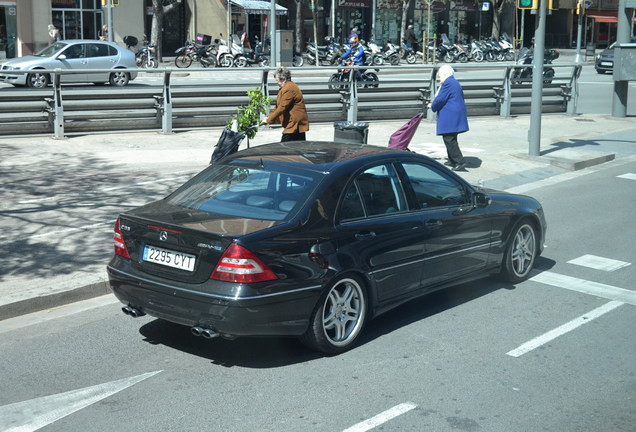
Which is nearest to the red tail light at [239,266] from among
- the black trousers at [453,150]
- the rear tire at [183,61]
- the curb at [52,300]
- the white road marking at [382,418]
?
the white road marking at [382,418]

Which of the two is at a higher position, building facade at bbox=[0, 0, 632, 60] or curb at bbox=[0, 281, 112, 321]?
building facade at bbox=[0, 0, 632, 60]

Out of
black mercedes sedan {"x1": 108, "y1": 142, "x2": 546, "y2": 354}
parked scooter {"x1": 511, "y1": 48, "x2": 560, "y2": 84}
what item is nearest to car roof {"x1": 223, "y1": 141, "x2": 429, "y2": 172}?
black mercedes sedan {"x1": 108, "y1": 142, "x2": 546, "y2": 354}

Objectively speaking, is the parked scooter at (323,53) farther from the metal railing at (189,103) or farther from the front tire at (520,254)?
the front tire at (520,254)

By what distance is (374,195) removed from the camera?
6742 mm

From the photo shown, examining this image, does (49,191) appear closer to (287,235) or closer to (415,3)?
(287,235)

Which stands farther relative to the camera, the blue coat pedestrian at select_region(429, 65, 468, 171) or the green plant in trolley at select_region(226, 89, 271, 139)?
the blue coat pedestrian at select_region(429, 65, 468, 171)

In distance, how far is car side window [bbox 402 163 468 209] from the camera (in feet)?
23.5

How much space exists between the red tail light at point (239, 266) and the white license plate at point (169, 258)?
10.1 inches

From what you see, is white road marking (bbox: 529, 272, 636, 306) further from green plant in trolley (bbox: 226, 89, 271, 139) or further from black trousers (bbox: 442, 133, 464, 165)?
black trousers (bbox: 442, 133, 464, 165)

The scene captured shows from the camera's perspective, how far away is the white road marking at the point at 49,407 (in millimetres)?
5168

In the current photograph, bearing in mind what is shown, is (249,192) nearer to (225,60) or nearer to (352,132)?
(352,132)

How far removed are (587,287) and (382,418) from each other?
3.76 m

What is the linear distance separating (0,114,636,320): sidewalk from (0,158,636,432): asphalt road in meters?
0.54

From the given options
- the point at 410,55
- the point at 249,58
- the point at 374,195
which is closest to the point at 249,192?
the point at 374,195
